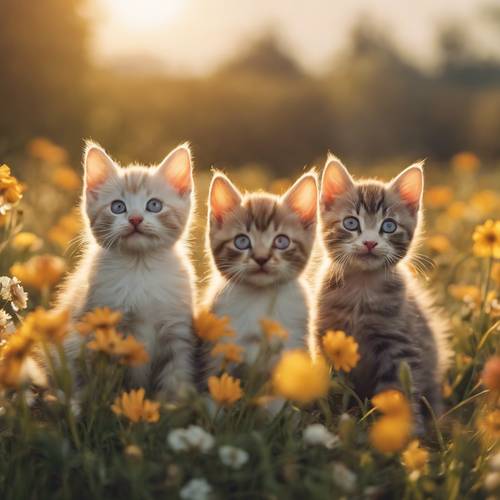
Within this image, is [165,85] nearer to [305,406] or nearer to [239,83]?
[239,83]

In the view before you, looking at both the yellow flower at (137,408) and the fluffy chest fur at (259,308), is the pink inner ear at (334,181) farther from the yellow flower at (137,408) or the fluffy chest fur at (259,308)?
the yellow flower at (137,408)

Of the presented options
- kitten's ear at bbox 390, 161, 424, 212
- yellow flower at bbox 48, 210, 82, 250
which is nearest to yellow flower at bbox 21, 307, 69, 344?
kitten's ear at bbox 390, 161, 424, 212

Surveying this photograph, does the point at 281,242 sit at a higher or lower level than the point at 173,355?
higher

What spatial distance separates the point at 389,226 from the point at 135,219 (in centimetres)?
106

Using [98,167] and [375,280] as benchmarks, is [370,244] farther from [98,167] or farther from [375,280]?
[98,167]

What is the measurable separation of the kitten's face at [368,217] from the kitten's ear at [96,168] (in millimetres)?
881

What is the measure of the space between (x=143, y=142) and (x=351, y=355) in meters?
7.08

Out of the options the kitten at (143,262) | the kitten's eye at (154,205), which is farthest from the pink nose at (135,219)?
the kitten's eye at (154,205)

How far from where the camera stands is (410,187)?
10.5 ft

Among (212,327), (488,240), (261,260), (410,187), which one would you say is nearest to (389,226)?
(410,187)

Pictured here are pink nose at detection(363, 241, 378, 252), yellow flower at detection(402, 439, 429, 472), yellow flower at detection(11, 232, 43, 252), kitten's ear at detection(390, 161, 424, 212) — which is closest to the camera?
yellow flower at detection(402, 439, 429, 472)

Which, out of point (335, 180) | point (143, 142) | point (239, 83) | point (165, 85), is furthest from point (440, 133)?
point (335, 180)

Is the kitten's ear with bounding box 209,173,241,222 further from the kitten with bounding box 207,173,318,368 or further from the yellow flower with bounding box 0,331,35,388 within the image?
the yellow flower with bounding box 0,331,35,388

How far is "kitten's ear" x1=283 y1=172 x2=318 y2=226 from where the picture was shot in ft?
9.49
